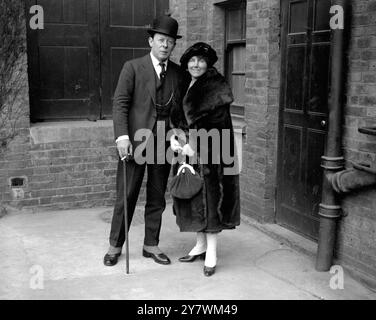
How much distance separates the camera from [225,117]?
4.31 m

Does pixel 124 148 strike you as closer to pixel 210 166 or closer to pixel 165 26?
pixel 210 166

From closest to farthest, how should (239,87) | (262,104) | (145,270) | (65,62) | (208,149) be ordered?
(208,149) → (145,270) → (262,104) → (239,87) → (65,62)

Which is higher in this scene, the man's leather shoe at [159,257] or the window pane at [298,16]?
the window pane at [298,16]

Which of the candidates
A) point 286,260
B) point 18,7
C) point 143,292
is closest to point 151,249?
point 143,292

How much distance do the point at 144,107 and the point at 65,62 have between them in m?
2.32

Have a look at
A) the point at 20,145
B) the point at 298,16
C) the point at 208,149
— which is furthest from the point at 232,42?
the point at 20,145

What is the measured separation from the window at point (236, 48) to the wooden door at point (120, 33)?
96 cm

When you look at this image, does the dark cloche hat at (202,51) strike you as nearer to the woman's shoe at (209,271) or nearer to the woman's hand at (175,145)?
the woman's hand at (175,145)

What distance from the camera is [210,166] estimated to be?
4.36 meters

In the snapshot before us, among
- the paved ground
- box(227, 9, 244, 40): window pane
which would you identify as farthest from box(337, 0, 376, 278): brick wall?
box(227, 9, 244, 40): window pane

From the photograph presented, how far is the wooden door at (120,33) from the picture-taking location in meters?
6.64

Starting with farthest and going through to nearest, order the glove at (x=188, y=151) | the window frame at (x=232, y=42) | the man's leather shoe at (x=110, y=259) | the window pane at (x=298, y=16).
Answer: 1. the window frame at (x=232, y=42)
2. the window pane at (x=298, y=16)
3. the man's leather shoe at (x=110, y=259)
4. the glove at (x=188, y=151)

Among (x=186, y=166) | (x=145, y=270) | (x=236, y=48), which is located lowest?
(x=145, y=270)

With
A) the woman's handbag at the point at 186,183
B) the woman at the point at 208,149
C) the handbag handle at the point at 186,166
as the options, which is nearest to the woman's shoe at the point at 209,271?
the woman at the point at 208,149
